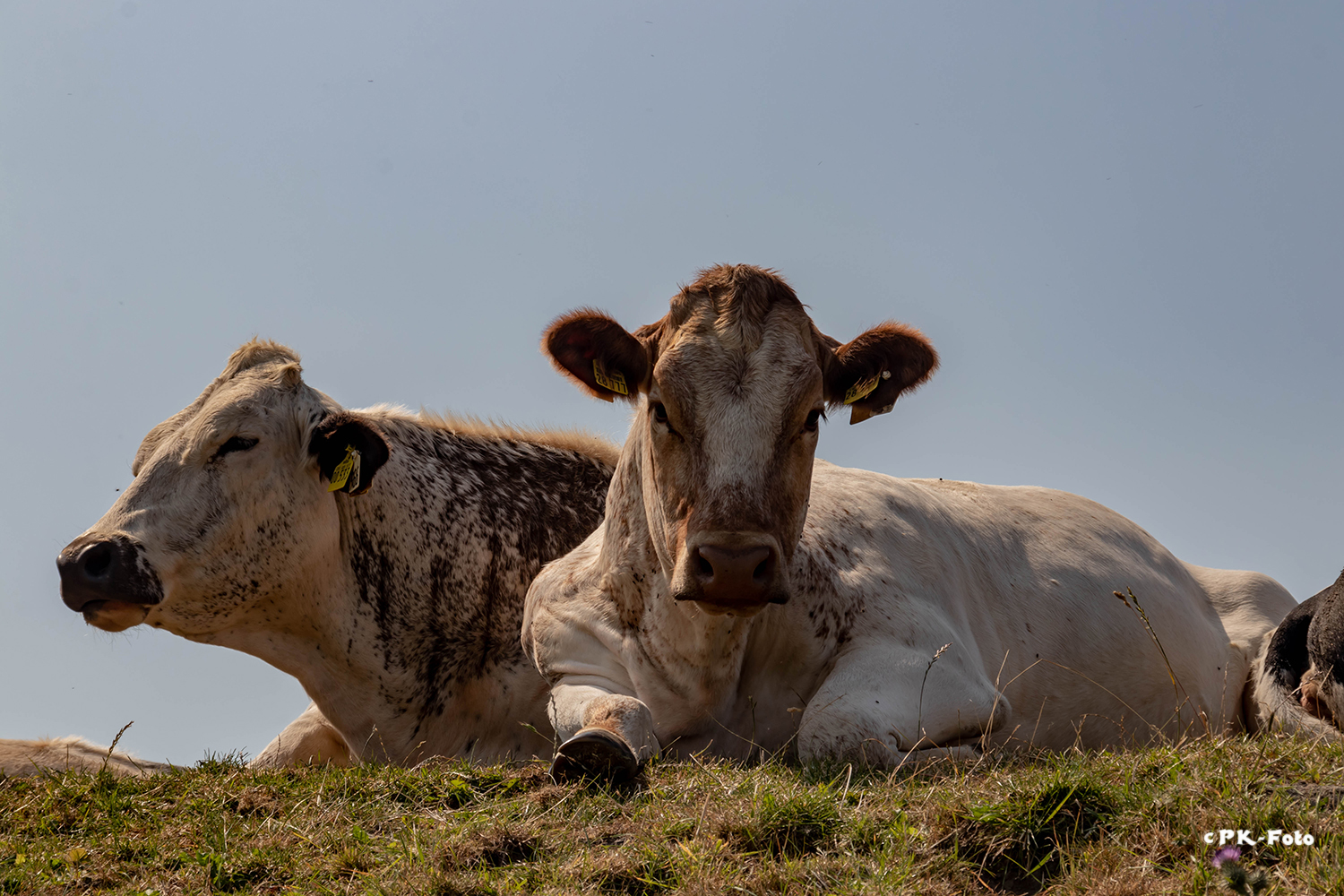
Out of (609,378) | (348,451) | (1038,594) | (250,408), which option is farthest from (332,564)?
(1038,594)

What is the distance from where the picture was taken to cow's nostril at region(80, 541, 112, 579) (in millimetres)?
6359

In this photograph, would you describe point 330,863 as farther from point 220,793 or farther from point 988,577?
point 988,577

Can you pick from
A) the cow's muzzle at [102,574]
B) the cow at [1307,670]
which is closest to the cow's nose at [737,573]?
the cow at [1307,670]

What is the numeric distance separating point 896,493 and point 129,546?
4454 mm

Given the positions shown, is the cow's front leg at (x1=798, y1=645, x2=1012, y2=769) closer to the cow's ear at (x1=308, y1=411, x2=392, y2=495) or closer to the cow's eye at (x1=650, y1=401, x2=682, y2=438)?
the cow's eye at (x1=650, y1=401, x2=682, y2=438)

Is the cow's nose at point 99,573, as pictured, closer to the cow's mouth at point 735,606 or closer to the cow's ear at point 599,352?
the cow's ear at point 599,352

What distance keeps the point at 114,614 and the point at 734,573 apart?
3837mm

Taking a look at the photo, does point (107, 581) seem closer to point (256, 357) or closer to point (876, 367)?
point (256, 357)

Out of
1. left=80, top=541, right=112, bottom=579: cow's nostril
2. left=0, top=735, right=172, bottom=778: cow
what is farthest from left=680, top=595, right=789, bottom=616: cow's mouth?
left=0, top=735, right=172, bottom=778: cow

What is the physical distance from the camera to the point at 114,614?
6527 millimetres

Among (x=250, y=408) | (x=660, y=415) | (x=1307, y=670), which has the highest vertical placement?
(x=660, y=415)

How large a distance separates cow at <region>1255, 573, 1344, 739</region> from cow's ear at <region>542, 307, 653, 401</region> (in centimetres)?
397

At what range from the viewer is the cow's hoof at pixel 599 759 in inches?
174

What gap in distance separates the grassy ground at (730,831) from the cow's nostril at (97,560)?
176cm
